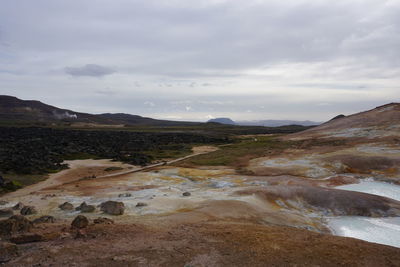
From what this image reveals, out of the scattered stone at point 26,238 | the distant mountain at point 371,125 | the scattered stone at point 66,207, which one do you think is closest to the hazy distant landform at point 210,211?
the scattered stone at point 26,238

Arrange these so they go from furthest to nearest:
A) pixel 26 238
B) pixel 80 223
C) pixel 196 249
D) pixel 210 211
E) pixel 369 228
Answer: pixel 369 228 → pixel 210 211 → pixel 80 223 → pixel 26 238 → pixel 196 249

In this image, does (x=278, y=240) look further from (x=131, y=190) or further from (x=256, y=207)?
(x=131, y=190)

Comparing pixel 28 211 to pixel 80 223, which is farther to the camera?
pixel 28 211

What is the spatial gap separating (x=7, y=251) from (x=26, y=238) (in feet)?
7.27

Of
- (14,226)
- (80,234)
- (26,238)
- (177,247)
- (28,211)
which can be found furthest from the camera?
(28,211)

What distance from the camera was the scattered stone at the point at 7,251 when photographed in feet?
52.5

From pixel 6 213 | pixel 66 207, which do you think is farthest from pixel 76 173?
pixel 6 213

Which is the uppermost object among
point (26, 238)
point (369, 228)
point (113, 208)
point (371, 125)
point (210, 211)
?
point (371, 125)

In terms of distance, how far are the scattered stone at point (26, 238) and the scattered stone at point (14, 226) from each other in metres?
1.53

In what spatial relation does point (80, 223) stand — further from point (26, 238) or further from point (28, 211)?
point (28, 211)

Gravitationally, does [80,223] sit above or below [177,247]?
above

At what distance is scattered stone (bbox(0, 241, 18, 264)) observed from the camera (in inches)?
630

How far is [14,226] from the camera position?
66.1 ft

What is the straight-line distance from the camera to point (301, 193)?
3691 cm
